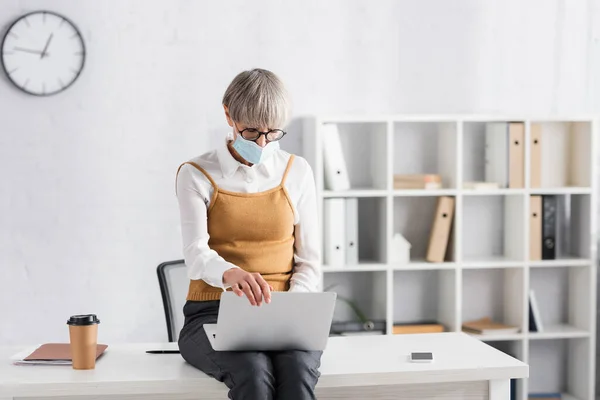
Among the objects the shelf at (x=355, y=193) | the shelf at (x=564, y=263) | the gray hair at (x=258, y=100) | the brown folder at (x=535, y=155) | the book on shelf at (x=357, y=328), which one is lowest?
the book on shelf at (x=357, y=328)

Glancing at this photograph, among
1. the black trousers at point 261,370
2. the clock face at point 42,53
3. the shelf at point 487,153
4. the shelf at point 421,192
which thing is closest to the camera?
the black trousers at point 261,370

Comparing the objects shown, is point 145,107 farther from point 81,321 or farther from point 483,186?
point 81,321

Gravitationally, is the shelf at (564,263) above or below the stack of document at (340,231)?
below

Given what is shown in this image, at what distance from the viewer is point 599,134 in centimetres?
403

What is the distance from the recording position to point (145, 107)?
12.1 ft

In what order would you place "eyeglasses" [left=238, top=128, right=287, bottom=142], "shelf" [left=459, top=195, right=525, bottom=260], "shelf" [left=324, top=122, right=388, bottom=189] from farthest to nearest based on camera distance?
"shelf" [left=459, top=195, right=525, bottom=260], "shelf" [left=324, top=122, right=388, bottom=189], "eyeglasses" [left=238, top=128, right=287, bottom=142]

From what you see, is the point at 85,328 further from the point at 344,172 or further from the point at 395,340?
the point at 344,172

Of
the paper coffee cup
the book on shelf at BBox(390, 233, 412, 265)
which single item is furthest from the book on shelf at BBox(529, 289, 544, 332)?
the paper coffee cup

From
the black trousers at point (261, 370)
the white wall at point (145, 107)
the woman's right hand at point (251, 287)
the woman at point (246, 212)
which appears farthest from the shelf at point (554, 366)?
the woman's right hand at point (251, 287)

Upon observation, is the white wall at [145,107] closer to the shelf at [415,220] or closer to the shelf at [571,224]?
the shelf at [415,220]

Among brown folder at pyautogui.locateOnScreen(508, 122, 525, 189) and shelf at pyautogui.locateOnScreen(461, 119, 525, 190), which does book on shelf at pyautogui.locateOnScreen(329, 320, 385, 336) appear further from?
brown folder at pyautogui.locateOnScreen(508, 122, 525, 189)

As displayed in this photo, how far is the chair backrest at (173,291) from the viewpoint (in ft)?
9.34

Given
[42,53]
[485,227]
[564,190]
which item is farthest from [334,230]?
[42,53]

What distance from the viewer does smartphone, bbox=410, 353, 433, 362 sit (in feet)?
6.87
